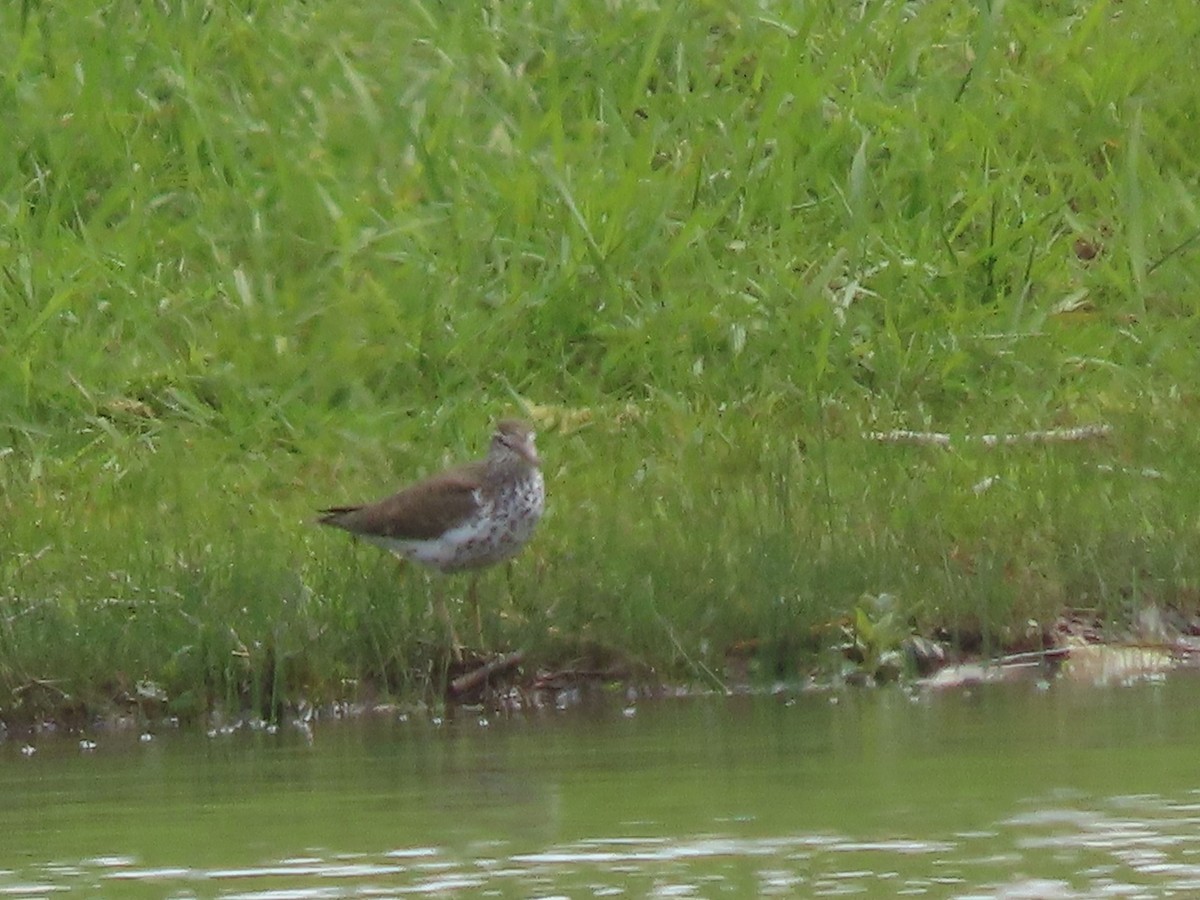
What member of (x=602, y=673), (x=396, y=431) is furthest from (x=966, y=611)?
(x=396, y=431)

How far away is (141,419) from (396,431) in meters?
1.09

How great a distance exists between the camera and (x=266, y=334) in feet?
45.5

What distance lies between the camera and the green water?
6629 mm

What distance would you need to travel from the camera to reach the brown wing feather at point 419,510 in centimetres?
1024

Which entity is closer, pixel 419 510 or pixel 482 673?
pixel 482 673

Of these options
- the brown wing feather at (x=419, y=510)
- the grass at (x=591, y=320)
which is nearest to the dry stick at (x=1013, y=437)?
the grass at (x=591, y=320)

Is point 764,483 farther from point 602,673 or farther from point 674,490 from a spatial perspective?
point 602,673

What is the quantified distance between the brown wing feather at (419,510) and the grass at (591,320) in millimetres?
148

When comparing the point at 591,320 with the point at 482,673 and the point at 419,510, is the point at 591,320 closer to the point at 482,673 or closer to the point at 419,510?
the point at 419,510

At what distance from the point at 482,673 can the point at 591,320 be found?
4.46 metres

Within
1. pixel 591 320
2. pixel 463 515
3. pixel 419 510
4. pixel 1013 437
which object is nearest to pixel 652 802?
pixel 463 515

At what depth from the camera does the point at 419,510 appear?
10.3 m

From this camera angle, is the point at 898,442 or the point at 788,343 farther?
the point at 788,343

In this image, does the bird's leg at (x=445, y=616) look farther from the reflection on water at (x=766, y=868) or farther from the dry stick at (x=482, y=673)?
the reflection on water at (x=766, y=868)
